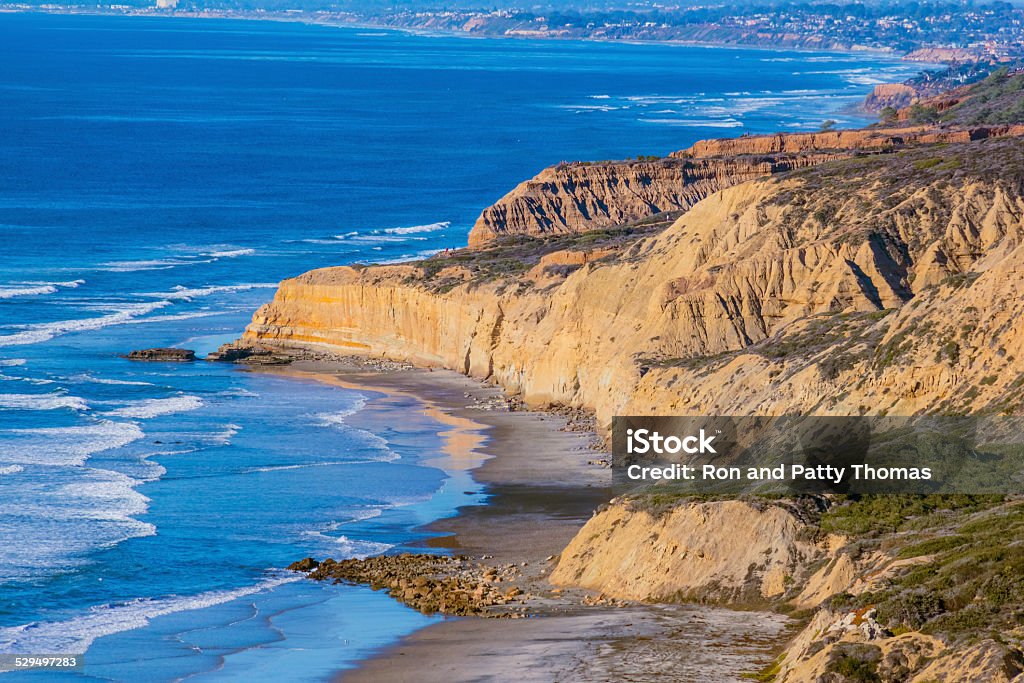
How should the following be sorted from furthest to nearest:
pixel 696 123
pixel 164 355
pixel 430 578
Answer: pixel 696 123 → pixel 164 355 → pixel 430 578

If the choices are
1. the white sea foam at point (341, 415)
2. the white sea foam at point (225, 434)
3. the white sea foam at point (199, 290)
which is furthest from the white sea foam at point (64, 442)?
the white sea foam at point (199, 290)

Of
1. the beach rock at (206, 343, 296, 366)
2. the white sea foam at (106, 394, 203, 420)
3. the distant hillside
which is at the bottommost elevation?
the white sea foam at (106, 394, 203, 420)

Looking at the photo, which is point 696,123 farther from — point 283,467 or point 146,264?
point 283,467

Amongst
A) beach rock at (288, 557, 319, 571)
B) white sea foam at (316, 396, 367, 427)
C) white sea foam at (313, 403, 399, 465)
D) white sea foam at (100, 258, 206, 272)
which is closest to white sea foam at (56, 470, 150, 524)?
beach rock at (288, 557, 319, 571)

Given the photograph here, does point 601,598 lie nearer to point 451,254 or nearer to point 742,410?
point 742,410

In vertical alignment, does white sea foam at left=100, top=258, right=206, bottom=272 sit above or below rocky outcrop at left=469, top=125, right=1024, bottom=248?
below

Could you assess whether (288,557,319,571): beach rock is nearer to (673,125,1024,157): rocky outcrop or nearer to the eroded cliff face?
the eroded cliff face

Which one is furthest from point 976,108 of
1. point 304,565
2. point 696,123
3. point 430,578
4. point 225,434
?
point 430,578
